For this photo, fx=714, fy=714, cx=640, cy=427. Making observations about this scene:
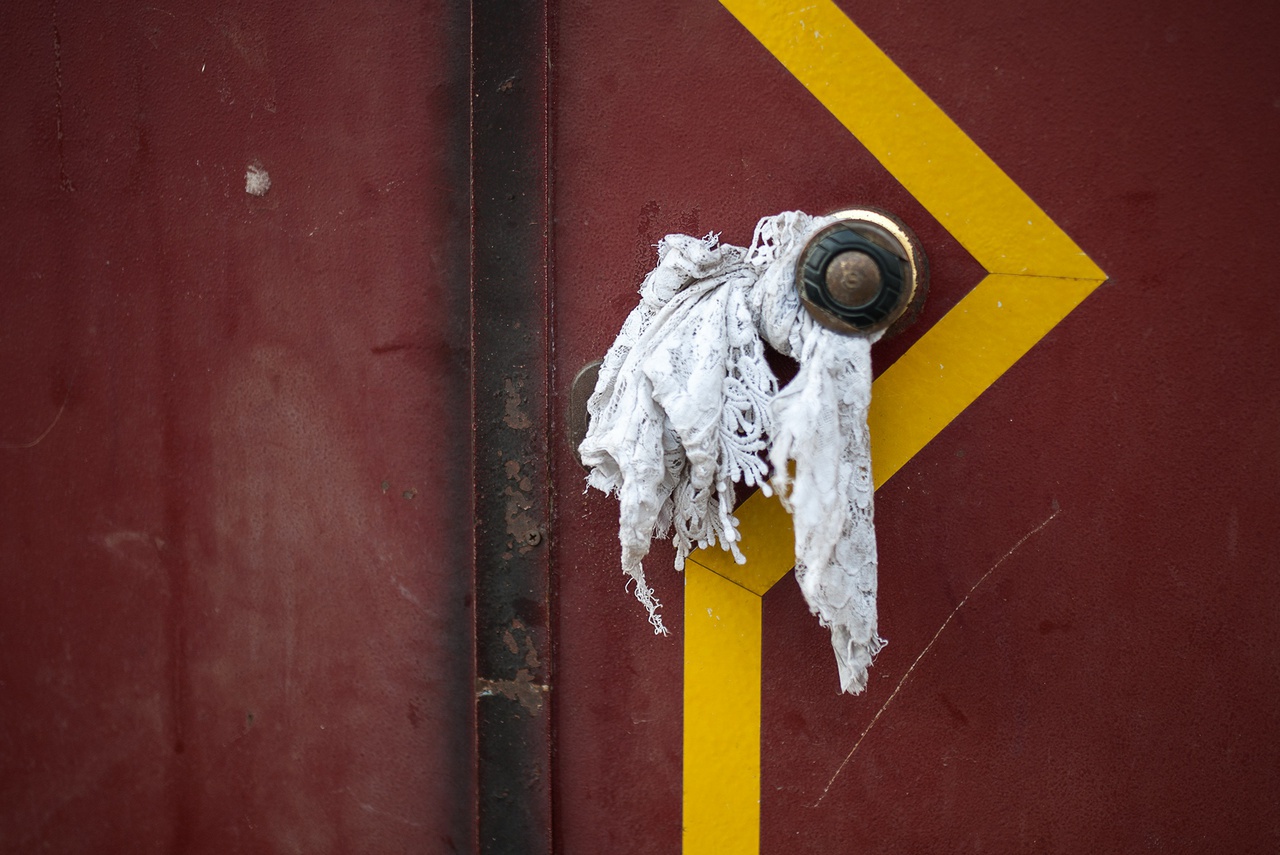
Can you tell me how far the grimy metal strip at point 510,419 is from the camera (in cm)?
84

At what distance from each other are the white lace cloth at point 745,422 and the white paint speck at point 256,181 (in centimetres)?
52

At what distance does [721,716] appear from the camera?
0.91m

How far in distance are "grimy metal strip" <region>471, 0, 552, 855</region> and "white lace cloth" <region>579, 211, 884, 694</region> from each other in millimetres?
138

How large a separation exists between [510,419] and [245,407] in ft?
1.23

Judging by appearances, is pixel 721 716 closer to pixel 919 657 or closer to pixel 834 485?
pixel 919 657

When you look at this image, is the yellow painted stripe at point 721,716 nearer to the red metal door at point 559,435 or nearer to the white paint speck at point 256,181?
the red metal door at point 559,435

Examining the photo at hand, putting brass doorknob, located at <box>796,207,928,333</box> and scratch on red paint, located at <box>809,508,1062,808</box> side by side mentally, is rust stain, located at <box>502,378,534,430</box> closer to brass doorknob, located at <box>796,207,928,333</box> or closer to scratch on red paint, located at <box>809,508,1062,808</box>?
brass doorknob, located at <box>796,207,928,333</box>

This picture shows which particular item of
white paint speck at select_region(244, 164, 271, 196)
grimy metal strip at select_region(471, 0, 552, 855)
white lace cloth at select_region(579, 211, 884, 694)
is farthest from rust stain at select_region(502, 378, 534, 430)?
white paint speck at select_region(244, 164, 271, 196)

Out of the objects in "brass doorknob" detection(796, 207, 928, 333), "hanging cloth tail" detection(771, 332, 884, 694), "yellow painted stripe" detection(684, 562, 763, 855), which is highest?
"brass doorknob" detection(796, 207, 928, 333)

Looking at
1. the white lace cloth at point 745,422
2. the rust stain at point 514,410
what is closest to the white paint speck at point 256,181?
the rust stain at point 514,410

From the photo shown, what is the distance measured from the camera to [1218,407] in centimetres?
80

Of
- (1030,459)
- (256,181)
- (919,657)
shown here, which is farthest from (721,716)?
(256,181)

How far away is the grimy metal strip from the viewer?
0.84 metres

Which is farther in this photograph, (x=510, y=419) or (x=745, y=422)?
(x=510, y=419)
